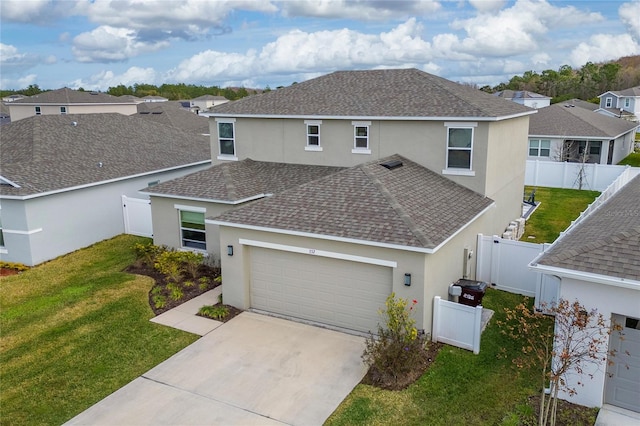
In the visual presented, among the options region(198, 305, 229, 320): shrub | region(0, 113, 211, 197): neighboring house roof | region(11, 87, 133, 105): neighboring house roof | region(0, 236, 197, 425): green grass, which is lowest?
region(0, 236, 197, 425): green grass

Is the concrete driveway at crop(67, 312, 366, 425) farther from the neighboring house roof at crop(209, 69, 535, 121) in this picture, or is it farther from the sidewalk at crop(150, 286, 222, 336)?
the neighboring house roof at crop(209, 69, 535, 121)

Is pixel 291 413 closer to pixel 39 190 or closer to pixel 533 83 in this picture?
pixel 39 190

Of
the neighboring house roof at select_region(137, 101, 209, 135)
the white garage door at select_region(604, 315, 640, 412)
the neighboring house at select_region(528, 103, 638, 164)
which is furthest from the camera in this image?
the neighboring house roof at select_region(137, 101, 209, 135)

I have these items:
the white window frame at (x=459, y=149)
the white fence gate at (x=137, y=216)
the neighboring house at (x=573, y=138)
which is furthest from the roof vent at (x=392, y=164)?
the neighboring house at (x=573, y=138)

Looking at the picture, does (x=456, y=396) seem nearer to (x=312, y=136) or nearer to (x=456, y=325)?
(x=456, y=325)

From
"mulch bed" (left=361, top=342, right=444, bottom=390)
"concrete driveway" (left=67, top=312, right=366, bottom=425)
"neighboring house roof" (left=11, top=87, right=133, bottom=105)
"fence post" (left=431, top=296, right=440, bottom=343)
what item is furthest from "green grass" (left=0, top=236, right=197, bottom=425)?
"neighboring house roof" (left=11, top=87, right=133, bottom=105)

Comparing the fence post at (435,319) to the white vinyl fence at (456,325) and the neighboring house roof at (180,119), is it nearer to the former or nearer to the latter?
the white vinyl fence at (456,325)
